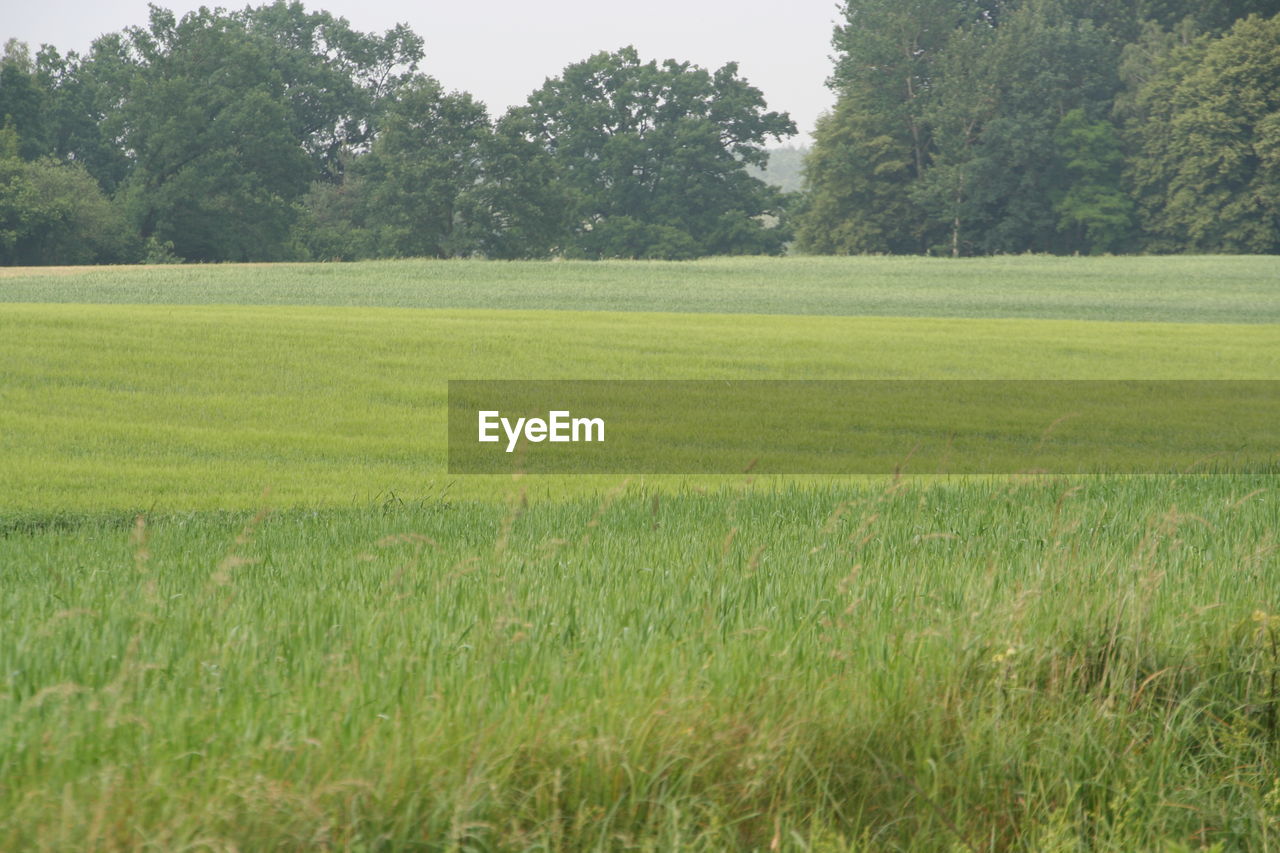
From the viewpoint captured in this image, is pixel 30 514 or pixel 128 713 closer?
pixel 128 713

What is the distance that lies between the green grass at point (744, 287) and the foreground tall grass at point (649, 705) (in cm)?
2990

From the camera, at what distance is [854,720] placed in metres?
4.43

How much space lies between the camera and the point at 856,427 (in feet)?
52.5

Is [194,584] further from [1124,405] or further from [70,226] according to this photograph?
[70,226]

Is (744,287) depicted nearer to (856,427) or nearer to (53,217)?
(856,427)

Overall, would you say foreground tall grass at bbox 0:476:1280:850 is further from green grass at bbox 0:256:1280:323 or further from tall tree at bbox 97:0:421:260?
tall tree at bbox 97:0:421:260

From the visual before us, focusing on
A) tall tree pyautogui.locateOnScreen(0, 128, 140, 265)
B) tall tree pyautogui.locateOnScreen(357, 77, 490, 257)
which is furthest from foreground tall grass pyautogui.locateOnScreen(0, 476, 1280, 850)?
tall tree pyautogui.locateOnScreen(357, 77, 490, 257)

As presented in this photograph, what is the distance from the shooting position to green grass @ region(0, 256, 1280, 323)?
3684 cm

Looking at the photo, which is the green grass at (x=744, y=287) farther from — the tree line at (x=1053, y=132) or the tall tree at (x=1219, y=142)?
the tree line at (x=1053, y=132)

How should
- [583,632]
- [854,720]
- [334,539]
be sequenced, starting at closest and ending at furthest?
1. [854,720]
2. [583,632]
3. [334,539]

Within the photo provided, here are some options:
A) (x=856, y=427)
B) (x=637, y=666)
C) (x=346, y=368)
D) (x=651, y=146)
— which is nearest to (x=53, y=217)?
(x=651, y=146)

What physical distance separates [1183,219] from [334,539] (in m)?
68.5

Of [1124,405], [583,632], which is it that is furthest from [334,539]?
[1124,405]

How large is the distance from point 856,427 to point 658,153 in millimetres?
64764
